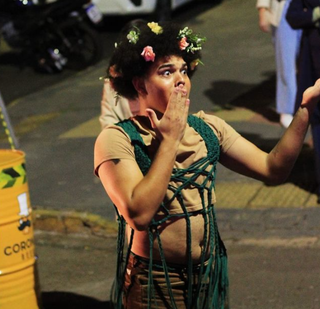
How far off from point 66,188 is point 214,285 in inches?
187

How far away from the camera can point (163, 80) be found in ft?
10.7

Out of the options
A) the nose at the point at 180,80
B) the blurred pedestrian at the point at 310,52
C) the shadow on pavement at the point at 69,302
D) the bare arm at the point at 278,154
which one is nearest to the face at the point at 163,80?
the nose at the point at 180,80

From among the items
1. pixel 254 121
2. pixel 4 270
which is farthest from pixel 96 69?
pixel 4 270

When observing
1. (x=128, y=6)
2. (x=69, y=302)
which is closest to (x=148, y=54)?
(x=69, y=302)

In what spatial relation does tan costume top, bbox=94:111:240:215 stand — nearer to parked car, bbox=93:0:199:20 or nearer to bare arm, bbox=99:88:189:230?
bare arm, bbox=99:88:189:230

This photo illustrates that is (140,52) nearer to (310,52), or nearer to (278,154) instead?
(278,154)

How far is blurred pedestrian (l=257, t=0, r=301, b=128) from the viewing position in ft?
28.5

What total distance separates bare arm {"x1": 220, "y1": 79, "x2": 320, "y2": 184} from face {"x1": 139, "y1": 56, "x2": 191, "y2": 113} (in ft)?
1.25

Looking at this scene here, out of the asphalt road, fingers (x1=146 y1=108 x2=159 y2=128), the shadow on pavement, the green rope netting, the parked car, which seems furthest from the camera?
the parked car

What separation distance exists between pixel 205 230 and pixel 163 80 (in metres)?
0.62

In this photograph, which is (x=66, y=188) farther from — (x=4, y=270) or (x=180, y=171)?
(x=180, y=171)

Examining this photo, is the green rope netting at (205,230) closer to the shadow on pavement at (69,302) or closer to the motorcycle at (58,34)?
the shadow on pavement at (69,302)

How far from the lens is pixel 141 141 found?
329 cm

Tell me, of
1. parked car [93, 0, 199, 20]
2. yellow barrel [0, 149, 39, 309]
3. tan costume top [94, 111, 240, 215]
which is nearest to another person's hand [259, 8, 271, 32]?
yellow barrel [0, 149, 39, 309]
